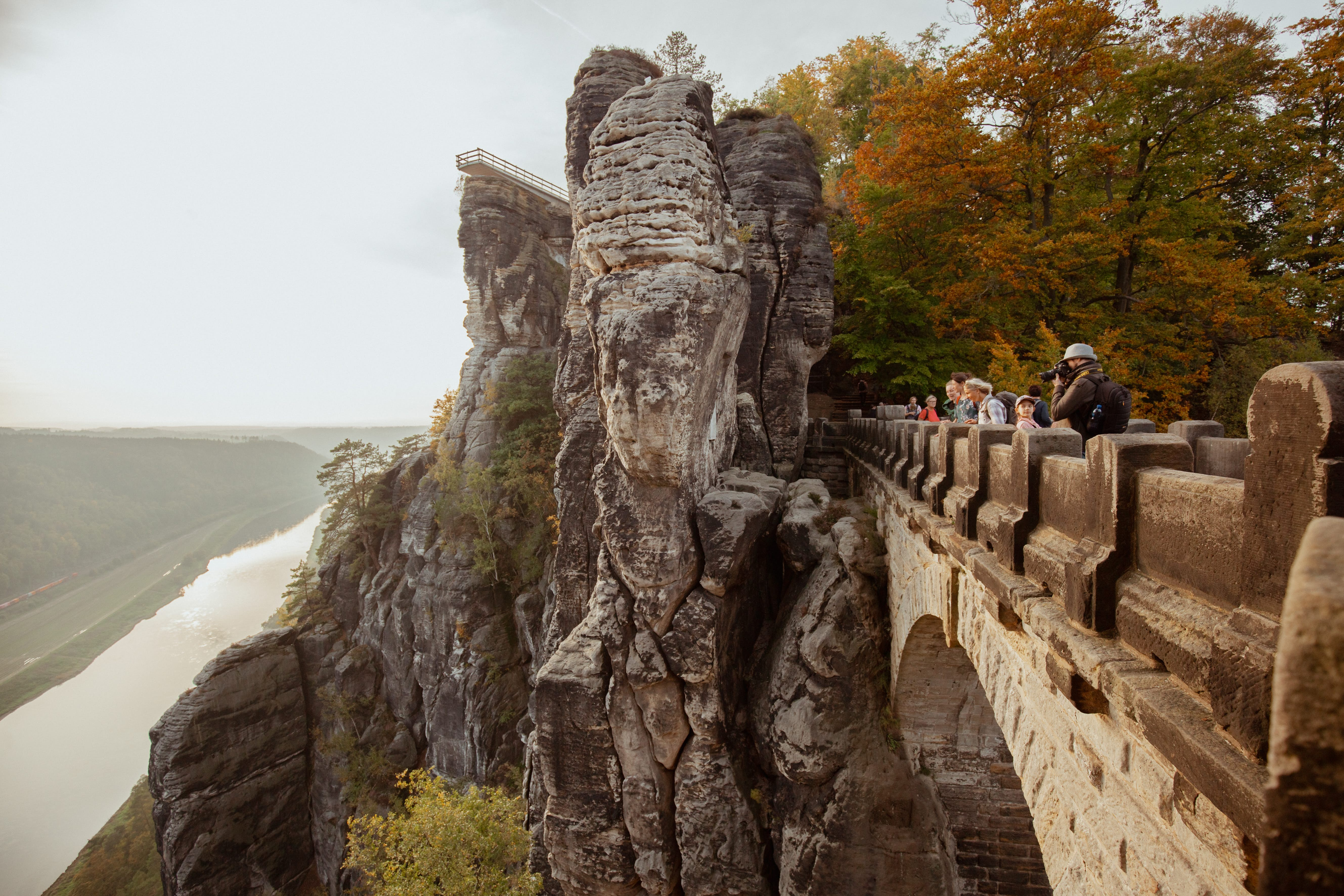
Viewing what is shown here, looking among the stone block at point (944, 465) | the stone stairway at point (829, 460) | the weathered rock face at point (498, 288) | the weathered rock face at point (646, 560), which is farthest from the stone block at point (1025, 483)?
the weathered rock face at point (498, 288)

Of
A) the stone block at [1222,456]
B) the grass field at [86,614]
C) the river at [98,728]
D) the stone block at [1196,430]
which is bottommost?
the river at [98,728]

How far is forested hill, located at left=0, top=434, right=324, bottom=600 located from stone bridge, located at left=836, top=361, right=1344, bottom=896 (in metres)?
81.0

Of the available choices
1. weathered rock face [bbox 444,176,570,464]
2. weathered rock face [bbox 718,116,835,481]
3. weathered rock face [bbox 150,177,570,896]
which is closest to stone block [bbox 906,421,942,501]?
weathered rock face [bbox 718,116,835,481]

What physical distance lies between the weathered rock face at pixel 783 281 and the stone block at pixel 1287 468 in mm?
12591

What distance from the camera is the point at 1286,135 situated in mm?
12180

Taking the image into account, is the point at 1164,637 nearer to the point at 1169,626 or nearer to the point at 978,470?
the point at 1169,626

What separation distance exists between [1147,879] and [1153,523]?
144 centimetres

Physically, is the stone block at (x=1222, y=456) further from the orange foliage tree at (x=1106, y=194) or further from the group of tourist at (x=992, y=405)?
the orange foliage tree at (x=1106, y=194)

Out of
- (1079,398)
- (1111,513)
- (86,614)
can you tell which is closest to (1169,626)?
(1111,513)

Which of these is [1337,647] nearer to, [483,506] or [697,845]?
[697,845]

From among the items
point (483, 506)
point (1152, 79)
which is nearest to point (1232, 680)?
point (1152, 79)

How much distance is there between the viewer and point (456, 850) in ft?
33.1

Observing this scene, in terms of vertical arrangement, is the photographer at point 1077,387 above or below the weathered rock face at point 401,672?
above

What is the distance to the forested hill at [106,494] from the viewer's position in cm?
5700
